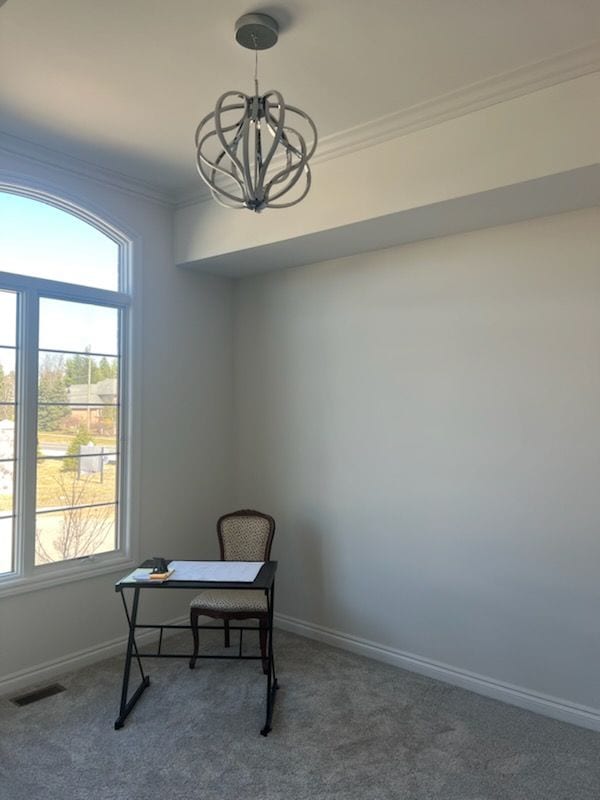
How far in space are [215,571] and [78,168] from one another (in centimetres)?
250

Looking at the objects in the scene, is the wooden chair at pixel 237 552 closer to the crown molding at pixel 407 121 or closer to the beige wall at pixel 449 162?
the beige wall at pixel 449 162

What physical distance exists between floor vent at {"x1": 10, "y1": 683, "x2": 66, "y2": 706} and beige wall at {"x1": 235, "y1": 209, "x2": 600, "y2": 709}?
1576 millimetres

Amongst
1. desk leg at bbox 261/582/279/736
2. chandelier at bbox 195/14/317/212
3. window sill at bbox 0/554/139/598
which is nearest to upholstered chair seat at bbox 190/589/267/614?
desk leg at bbox 261/582/279/736

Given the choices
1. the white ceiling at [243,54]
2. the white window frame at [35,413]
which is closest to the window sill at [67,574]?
the white window frame at [35,413]

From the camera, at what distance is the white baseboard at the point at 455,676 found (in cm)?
295

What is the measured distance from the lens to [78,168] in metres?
3.54

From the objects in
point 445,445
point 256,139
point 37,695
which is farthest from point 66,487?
point 256,139

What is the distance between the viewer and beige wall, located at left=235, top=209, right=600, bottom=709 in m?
2.98

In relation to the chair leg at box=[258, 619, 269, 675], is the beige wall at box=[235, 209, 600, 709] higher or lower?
higher

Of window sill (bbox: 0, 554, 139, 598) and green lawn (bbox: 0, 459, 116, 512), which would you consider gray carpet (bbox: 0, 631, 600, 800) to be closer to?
window sill (bbox: 0, 554, 139, 598)

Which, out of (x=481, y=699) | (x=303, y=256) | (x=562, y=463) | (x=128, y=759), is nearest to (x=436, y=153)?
(x=303, y=256)

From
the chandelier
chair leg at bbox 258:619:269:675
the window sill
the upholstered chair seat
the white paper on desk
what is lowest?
chair leg at bbox 258:619:269:675

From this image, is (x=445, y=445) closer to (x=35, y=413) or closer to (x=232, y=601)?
(x=232, y=601)

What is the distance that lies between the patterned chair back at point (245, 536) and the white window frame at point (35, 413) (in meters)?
0.59
